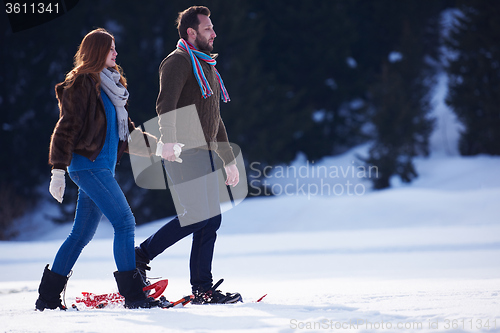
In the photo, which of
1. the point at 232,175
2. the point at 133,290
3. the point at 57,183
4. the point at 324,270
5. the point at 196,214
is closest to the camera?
the point at 57,183

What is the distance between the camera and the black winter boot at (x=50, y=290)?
2803mm

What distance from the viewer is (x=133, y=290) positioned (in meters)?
2.78

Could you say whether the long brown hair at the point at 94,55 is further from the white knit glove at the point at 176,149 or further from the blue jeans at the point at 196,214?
the blue jeans at the point at 196,214

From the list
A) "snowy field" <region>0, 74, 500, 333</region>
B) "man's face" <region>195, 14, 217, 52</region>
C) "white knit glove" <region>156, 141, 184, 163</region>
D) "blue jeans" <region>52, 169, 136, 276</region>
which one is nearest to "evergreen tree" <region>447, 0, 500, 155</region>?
"snowy field" <region>0, 74, 500, 333</region>

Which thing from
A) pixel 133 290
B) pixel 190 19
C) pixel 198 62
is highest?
pixel 190 19

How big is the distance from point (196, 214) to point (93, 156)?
0.67 metres

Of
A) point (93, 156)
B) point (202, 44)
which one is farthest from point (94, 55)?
point (202, 44)

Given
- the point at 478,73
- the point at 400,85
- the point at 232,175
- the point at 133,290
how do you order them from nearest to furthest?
the point at 133,290 < the point at 232,175 < the point at 400,85 < the point at 478,73

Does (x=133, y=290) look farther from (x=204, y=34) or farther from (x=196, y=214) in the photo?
(x=204, y=34)

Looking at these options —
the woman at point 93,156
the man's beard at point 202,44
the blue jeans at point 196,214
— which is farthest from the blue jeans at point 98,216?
the man's beard at point 202,44

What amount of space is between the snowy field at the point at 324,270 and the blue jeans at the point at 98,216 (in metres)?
0.28

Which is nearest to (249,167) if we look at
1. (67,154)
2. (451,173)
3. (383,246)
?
(451,173)

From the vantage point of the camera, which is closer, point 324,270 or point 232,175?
point 232,175

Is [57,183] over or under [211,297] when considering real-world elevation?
over
